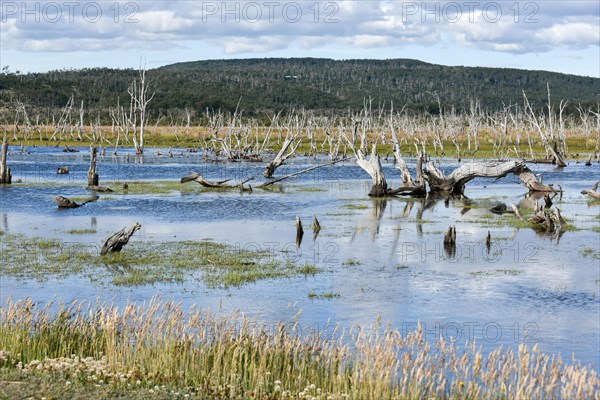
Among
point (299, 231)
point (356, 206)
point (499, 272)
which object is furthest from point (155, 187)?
point (499, 272)

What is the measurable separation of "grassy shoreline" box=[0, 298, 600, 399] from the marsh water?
1.04m

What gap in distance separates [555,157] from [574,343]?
2002 inches

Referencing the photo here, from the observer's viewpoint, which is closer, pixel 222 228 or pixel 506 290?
pixel 506 290

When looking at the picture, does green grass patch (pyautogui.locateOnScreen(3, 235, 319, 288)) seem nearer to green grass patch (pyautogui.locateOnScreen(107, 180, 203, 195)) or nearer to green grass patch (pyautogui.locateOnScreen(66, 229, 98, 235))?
green grass patch (pyautogui.locateOnScreen(66, 229, 98, 235))

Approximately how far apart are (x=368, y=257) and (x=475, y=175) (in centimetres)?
1856

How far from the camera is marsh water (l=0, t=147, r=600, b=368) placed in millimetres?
16750

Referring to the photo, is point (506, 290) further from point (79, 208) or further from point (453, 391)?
point (79, 208)

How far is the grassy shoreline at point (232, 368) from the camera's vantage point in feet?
33.7

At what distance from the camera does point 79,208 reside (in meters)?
35.5

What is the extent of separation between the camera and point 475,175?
135 ft

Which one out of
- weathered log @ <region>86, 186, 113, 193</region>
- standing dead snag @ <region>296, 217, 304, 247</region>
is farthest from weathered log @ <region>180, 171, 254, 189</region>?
standing dead snag @ <region>296, 217, 304, 247</region>

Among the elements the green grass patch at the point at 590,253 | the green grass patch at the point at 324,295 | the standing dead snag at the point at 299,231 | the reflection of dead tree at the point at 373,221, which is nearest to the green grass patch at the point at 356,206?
the reflection of dead tree at the point at 373,221

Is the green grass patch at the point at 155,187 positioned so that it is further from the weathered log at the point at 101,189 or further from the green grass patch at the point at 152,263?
the green grass patch at the point at 152,263

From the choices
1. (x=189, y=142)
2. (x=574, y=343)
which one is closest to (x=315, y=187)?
(x=574, y=343)
